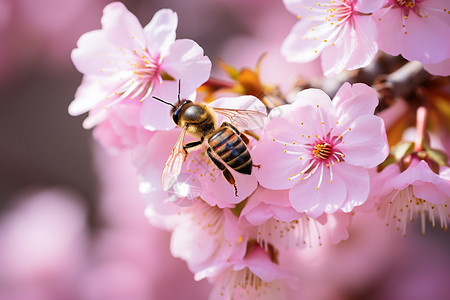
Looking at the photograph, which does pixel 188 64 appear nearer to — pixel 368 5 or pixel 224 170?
pixel 224 170

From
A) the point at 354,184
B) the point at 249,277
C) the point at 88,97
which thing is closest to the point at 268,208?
the point at 354,184

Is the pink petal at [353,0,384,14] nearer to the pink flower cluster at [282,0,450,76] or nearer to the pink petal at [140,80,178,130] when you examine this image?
the pink flower cluster at [282,0,450,76]

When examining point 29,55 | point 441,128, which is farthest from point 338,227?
point 29,55

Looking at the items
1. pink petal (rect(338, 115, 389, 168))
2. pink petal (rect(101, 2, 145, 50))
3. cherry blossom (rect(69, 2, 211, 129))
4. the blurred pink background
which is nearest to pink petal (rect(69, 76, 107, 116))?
cherry blossom (rect(69, 2, 211, 129))

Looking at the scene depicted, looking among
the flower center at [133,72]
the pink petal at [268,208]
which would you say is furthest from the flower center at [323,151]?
the flower center at [133,72]

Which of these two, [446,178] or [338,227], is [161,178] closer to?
[338,227]
